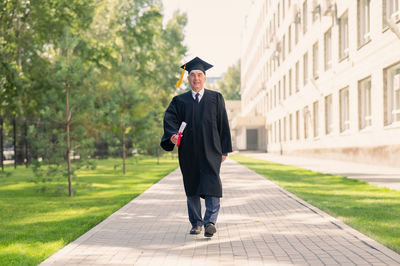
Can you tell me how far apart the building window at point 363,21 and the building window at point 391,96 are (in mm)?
Result: 3157

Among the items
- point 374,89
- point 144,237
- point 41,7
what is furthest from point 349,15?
point 144,237

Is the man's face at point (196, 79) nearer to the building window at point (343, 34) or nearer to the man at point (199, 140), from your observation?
the man at point (199, 140)

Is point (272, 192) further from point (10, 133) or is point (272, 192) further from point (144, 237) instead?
point (10, 133)

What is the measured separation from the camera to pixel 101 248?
5.39 meters

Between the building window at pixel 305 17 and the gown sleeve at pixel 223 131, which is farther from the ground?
the building window at pixel 305 17

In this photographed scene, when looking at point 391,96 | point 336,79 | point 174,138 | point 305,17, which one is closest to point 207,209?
point 174,138

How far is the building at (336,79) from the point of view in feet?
60.8

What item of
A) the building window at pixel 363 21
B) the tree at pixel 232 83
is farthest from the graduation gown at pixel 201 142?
the tree at pixel 232 83

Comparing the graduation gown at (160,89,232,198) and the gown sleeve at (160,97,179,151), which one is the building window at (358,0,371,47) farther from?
the gown sleeve at (160,97,179,151)

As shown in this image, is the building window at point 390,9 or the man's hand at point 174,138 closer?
the man's hand at point 174,138

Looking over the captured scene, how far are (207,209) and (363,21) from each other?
18490 millimetres

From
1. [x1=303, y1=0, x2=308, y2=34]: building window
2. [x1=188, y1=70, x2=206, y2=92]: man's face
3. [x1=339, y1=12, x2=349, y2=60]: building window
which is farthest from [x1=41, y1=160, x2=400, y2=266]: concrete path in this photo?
[x1=303, y1=0, x2=308, y2=34]: building window

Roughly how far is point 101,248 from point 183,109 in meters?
1.97

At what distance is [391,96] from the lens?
1845 cm
